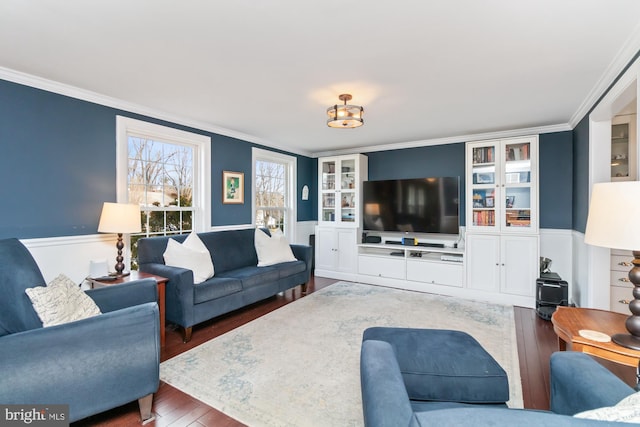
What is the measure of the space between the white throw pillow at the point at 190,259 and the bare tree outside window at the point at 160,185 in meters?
0.53

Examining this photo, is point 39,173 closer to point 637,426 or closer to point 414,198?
point 637,426

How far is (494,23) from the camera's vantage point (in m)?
1.80

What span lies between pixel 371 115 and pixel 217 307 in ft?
9.06

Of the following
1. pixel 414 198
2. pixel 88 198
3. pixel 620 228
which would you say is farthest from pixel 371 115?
pixel 88 198

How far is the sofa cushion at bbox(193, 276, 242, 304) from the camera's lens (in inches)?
115

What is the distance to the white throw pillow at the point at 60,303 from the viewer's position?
5.19 feet

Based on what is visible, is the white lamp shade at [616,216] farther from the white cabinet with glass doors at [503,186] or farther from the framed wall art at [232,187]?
the framed wall art at [232,187]

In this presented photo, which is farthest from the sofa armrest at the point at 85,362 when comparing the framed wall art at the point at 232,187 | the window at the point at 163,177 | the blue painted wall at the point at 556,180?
the blue painted wall at the point at 556,180

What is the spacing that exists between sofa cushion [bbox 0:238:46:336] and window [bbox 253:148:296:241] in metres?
3.25

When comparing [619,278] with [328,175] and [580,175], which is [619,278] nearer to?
[580,175]

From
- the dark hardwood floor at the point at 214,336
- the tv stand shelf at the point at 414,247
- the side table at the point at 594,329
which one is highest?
the tv stand shelf at the point at 414,247

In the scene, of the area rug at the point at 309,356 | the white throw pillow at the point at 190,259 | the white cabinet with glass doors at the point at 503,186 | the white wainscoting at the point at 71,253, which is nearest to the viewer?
the area rug at the point at 309,356

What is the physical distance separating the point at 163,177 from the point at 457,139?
423cm

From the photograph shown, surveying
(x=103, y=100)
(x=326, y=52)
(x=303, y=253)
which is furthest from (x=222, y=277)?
(x=326, y=52)
